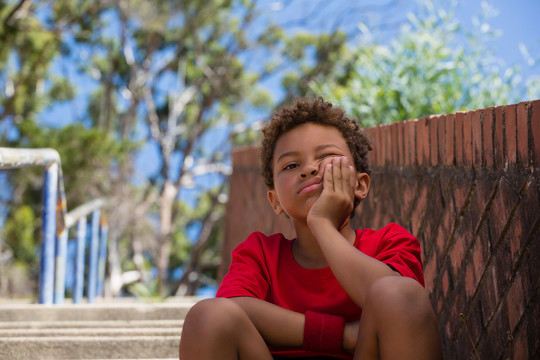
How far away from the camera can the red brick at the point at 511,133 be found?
6.09 ft

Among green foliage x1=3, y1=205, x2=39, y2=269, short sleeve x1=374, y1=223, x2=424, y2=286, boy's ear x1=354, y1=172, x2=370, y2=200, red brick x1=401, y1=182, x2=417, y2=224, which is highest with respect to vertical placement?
boy's ear x1=354, y1=172, x2=370, y2=200

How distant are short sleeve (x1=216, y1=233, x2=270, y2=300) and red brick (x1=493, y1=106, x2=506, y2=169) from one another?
2.41 ft

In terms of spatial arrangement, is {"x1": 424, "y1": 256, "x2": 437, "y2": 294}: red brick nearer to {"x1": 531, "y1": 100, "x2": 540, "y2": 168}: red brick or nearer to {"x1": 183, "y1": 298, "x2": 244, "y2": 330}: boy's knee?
{"x1": 531, "y1": 100, "x2": 540, "y2": 168}: red brick

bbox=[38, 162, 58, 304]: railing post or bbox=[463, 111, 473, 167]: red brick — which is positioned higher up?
bbox=[463, 111, 473, 167]: red brick

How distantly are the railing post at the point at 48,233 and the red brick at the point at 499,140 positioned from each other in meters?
2.42

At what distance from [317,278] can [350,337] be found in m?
0.22

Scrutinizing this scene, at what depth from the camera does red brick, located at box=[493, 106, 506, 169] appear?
1.93 m

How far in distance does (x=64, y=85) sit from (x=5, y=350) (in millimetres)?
16621

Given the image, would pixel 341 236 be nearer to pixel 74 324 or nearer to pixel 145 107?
pixel 74 324

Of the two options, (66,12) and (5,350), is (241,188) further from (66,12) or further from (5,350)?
(66,12)

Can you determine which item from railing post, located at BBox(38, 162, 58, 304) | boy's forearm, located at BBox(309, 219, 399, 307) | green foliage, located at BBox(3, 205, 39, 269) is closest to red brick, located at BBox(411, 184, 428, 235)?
boy's forearm, located at BBox(309, 219, 399, 307)

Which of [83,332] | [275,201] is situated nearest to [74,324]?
[83,332]

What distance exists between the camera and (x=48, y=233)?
138 inches

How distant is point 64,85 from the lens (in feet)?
58.5
